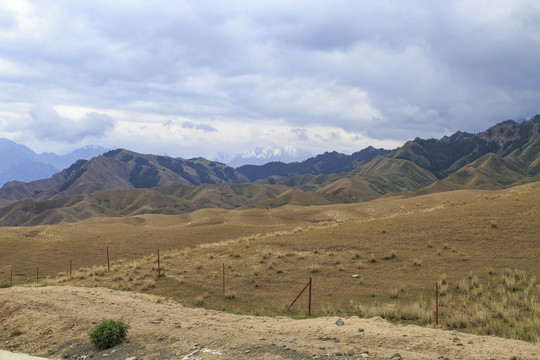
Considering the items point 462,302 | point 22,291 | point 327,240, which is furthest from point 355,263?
point 22,291

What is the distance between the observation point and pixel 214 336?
11648 mm

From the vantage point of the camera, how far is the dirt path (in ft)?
32.9

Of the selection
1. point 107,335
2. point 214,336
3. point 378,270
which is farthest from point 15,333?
point 378,270

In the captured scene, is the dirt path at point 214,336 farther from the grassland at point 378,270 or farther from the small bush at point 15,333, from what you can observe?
the grassland at point 378,270

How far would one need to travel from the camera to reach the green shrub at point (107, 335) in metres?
11.8

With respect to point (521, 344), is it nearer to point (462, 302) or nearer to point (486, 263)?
point (462, 302)

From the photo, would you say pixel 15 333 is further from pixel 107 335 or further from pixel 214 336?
pixel 214 336

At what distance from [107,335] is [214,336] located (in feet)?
11.6

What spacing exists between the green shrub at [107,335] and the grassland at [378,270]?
246 inches

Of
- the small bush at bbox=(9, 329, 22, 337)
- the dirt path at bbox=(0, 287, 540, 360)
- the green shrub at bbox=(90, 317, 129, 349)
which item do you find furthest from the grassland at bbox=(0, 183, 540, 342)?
the small bush at bbox=(9, 329, 22, 337)

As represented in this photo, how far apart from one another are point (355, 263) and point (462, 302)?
9554mm

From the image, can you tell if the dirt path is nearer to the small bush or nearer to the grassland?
the small bush

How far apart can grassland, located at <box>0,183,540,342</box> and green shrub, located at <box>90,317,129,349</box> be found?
625 centimetres

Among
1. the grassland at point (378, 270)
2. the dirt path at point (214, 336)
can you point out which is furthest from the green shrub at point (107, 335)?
the grassland at point (378, 270)
